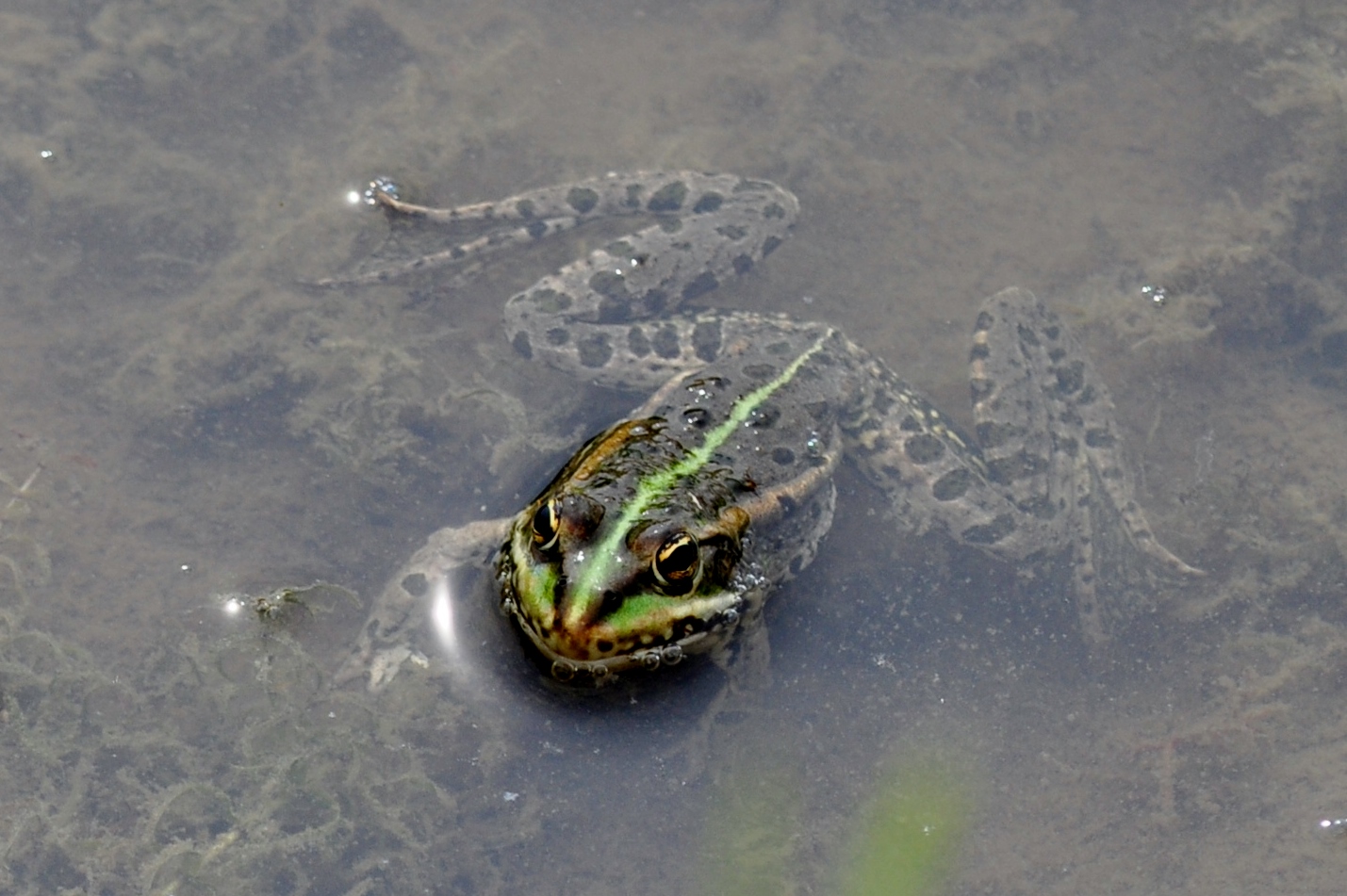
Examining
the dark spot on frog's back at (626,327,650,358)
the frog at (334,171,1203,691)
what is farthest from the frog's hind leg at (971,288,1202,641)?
the dark spot on frog's back at (626,327,650,358)

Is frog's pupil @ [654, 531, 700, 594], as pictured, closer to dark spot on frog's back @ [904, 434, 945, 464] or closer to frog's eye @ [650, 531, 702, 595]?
frog's eye @ [650, 531, 702, 595]

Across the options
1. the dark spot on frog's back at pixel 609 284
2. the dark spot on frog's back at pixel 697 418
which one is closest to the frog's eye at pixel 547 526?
the dark spot on frog's back at pixel 697 418

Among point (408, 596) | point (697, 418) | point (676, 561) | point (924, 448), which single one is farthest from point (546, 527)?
point (924, 448)

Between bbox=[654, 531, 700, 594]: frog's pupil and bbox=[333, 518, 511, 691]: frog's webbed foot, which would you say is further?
bbox=[333, 518, 511, 691]: frog's webbed foot

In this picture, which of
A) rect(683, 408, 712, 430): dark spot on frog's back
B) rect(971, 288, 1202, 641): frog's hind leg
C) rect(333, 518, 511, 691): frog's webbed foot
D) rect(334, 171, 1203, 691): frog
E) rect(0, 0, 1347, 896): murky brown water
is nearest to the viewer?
rect(334, 171, 1203, 691): frog

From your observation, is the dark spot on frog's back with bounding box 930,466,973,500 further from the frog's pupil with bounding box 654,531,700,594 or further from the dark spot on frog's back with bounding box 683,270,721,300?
the frog's pupil with bounding box 654,531,700,594

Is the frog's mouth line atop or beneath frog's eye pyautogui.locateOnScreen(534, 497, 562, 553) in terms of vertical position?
beneath

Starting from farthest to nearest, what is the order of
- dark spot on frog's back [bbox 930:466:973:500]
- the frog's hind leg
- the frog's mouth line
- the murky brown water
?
the frog's hind leg
dark spot on frog's back [bbox 930:466:973:500]
the frog's mouth line
the murky brown water

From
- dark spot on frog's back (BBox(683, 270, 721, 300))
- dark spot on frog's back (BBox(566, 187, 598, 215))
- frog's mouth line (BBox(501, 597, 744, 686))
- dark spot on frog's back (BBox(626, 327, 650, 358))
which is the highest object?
dark spot on frog's back (BBox(566, 187, 598, 215))

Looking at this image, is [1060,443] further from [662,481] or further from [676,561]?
[676,561]
